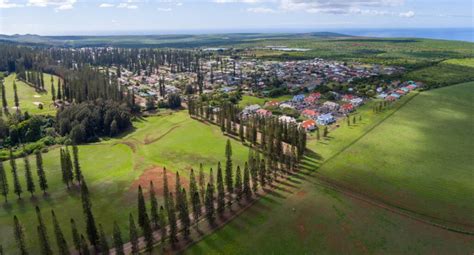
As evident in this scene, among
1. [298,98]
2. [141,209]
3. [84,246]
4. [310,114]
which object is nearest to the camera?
[84,246]

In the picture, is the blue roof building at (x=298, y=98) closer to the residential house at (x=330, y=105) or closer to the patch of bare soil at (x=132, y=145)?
the residential house at (x=330, y=105)

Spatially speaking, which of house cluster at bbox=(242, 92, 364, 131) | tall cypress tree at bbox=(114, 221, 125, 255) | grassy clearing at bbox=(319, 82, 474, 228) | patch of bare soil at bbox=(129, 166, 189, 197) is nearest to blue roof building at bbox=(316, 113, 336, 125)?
house cluster at bbox=(242, 92, 364, 131)

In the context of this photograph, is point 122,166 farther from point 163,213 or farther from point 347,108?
point 347,108

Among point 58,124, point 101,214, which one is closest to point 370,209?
point 101,214

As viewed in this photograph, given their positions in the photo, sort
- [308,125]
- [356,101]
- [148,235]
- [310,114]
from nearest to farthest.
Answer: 1. [148,235]
2. [308,125]
3. [310,114]
4. [356,101]

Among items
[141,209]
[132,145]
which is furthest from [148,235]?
[132,145]

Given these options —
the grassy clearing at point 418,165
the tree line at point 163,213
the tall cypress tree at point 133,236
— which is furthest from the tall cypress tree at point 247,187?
the tall cypress tree at point 133,236
